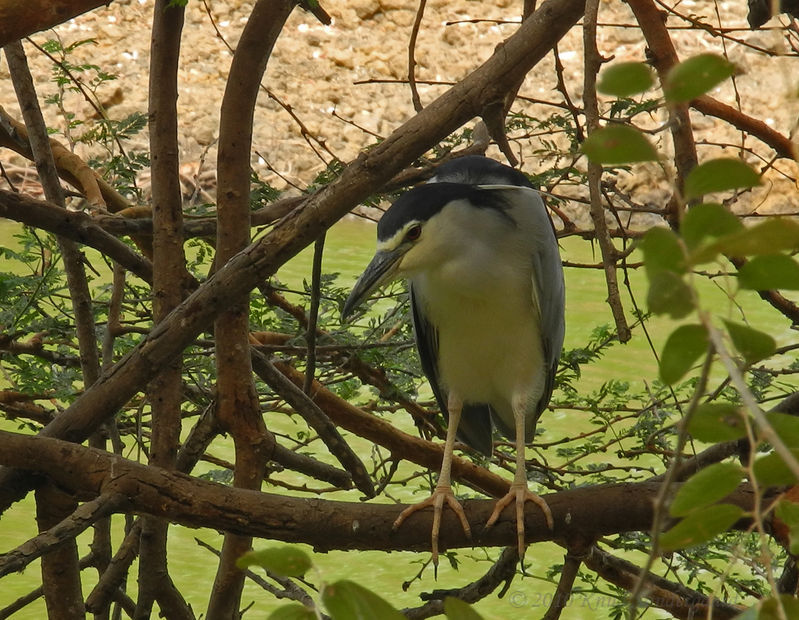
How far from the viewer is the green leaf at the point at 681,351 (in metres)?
0.40

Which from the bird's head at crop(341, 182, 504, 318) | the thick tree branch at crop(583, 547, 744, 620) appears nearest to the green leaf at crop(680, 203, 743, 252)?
the bird's head at crop(341, 182, 504, 318)

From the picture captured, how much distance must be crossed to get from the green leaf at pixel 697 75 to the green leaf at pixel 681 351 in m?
0.10

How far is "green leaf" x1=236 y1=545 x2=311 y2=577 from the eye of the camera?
19.0 inches

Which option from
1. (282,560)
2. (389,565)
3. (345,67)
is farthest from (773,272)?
(345,67)

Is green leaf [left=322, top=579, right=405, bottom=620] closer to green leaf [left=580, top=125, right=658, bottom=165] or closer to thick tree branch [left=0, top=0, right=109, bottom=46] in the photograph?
green leaf [left=580, top=125, right=658, bottom=165]

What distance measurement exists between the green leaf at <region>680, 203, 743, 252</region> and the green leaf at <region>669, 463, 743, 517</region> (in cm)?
10

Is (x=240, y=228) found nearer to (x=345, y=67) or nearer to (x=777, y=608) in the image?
(x=777, y=608)

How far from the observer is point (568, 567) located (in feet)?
5.60

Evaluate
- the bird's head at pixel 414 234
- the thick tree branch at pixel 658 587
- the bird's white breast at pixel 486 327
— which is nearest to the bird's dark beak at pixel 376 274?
the bird's head at pixel 414 234

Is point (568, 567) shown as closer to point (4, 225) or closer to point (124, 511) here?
point (124, 511)

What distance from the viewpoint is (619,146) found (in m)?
0.40

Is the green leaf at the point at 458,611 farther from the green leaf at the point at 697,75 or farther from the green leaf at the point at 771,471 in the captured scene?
the green leaf at the point at 697,75

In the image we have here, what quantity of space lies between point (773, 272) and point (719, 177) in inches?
1.9

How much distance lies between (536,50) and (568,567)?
908mm
